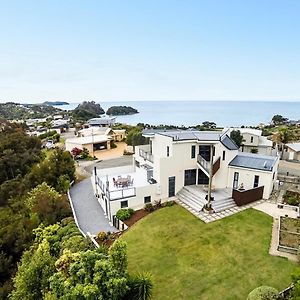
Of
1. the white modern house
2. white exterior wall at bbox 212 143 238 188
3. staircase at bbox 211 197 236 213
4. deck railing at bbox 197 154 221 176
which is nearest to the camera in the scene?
staircase at bbox 211 197 236 213

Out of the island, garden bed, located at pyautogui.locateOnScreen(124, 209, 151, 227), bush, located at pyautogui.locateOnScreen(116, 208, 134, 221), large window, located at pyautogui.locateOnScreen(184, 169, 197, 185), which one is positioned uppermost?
large window, located at pyautogui.locateOnScreen(184, 169, 197, 185)

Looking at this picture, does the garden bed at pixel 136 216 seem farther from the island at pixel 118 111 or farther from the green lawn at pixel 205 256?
the island at pixel 118 111

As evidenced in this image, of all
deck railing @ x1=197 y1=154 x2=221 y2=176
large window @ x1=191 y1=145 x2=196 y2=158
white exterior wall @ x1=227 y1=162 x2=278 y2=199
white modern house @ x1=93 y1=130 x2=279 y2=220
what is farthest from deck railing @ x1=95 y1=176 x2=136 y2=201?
white exterior wall @ x1=227 y1=162 x2=278 y2=199

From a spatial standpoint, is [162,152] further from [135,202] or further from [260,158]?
[260,158]

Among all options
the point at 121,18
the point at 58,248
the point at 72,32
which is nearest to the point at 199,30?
the point at 121,18

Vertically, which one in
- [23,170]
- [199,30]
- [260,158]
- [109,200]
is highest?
[199,30]

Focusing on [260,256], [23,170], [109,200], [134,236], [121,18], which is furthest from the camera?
[23,170]

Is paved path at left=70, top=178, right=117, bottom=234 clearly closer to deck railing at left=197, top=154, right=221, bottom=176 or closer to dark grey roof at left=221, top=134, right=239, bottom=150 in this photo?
deck railing at left=197, top=154, right=221, bottom=176
